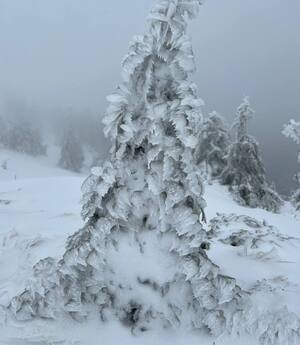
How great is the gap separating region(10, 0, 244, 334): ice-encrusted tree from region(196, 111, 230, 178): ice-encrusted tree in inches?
1139

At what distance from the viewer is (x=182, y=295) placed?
16.4 ft

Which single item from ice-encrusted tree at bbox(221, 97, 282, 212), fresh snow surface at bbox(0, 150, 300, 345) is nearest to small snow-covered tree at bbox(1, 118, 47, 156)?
ice-encrusted tree at bbox(221, 97, 282, 212)

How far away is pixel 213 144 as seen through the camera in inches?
1341

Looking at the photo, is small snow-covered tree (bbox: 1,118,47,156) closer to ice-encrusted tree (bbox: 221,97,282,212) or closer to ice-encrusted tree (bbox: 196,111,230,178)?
ice-encrusted tree (bbox: 196,111,230,178)

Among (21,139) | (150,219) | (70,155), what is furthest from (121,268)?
(21,139)

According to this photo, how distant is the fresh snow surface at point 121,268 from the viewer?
4929 millimetres

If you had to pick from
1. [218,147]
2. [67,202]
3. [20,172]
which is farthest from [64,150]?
[67,202]

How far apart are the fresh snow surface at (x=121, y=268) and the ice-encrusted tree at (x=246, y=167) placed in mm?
16776

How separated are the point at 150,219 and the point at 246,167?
25.2 metres

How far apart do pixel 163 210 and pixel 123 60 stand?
5.98 ft

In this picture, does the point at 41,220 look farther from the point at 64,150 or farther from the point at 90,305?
the point at 64,150

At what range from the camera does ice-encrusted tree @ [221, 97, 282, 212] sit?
29.0 metres

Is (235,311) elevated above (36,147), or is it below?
above

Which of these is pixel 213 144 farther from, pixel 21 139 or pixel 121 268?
pixel 21 139
